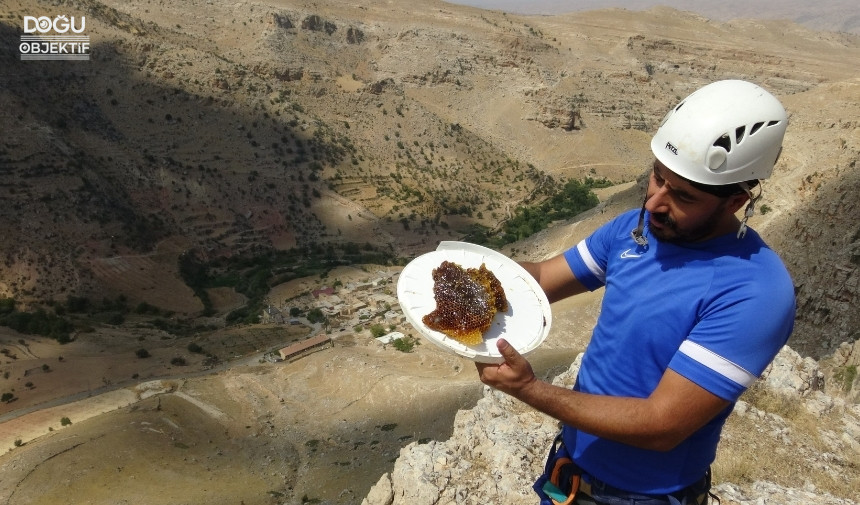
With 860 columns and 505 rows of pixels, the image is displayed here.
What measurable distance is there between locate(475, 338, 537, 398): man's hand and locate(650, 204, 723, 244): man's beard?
80 cm

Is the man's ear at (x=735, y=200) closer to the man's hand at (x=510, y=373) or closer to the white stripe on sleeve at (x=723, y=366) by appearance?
the white stripe on sleeve at (x=723, y=366)

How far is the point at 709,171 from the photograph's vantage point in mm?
2230

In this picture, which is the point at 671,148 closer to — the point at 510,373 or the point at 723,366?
the point at 723,366

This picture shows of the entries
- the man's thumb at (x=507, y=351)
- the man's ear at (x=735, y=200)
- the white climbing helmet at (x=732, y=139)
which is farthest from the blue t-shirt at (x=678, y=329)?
the man's thumb at (x=507, y=351)

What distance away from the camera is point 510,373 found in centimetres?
234

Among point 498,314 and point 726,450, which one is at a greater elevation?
point 498,314

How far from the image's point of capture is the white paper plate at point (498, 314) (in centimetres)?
263

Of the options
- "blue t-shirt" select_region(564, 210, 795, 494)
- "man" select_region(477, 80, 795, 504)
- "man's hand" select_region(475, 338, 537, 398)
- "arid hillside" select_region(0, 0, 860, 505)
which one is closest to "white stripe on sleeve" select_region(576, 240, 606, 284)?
"blue t-shirt" select_region(564, 210, 795, 494)

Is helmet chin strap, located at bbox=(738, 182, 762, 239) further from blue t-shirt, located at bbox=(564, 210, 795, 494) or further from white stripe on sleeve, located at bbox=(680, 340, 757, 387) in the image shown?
white stripe on sleeve, located at bbox=(680, 340, 757, 387)

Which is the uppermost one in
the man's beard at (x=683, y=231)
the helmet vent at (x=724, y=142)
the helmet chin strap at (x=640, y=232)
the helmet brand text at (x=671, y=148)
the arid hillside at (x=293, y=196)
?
the helmet vent at (x=724, y=142)

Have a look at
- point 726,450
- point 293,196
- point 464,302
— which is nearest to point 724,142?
point 464,302

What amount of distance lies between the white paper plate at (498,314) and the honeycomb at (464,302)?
4 centimetres

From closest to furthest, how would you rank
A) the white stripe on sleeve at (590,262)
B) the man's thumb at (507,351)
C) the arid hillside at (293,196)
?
the man's thumb at (507,351), the white stripe on sleeve at (590,262), the arid hillside at (293,196)

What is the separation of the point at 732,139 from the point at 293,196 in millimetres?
33370
